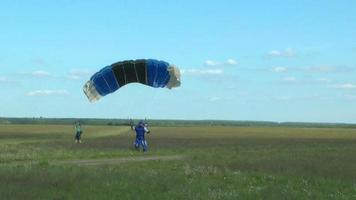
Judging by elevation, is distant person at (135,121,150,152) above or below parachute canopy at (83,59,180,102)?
below

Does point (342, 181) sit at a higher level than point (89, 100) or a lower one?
lower

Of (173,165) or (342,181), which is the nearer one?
(342,181)

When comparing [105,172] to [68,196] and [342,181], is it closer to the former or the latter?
[68,196]

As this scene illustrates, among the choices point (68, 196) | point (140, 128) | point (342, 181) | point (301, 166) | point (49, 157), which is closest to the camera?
point (68, 196)

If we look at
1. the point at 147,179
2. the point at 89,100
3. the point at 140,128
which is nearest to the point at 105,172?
the point at 147,179

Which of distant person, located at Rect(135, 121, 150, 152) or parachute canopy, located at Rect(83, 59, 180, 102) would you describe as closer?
parachute canopy, located at Rect(83, 59, 180, 102)

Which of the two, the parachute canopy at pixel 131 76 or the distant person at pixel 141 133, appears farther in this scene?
the distant person at pixel 141 133

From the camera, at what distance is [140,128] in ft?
120

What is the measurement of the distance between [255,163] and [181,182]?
30.5 ft

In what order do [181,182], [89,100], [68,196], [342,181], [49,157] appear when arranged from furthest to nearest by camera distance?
1. [49,157]
2. [89,100]
3. [342,181]
4. [181,182]
5. [68,196]

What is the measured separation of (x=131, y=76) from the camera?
2597cm

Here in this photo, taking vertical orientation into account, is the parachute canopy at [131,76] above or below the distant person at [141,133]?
above

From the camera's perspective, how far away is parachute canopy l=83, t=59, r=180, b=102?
25.2 m

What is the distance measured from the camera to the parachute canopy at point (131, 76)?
993 inches
